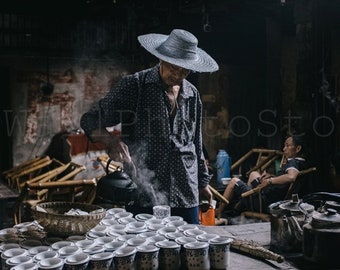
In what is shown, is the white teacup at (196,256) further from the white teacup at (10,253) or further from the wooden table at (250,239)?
the white teacup at (10,253)

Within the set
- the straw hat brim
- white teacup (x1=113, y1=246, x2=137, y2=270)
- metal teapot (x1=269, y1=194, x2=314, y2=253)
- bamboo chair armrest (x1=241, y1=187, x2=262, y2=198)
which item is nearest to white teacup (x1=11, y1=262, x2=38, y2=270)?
white teacup (x1=113, y1=246, x2=137, y2=270)

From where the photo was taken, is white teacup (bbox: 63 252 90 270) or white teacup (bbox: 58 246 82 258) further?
white teacup (bbox: 58 246 82 258)

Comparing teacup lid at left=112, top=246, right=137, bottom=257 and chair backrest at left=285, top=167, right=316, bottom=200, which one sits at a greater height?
teacup lid at left=112, top=246, right=137, bottom=257

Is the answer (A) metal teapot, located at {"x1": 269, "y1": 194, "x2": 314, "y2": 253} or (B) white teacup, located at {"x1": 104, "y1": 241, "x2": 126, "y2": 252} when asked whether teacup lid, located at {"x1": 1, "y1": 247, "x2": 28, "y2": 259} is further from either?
(A) metal teapot, located at {"x1": 269, "y1": 194, "x2": 314, "y2": 253}

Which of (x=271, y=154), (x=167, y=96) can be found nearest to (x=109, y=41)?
(x=271, y=154)

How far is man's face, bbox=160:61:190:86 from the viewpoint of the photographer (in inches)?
158

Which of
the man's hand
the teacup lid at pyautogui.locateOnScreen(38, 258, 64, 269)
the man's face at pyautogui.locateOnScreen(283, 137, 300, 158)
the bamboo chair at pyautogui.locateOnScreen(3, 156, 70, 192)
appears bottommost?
the bamboo chair at pyautogui.locateOnScreen(3, 156, 70, 192)

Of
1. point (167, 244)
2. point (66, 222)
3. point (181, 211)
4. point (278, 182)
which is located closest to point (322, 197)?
point (167, 244)

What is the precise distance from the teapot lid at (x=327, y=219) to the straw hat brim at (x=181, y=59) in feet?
4.81

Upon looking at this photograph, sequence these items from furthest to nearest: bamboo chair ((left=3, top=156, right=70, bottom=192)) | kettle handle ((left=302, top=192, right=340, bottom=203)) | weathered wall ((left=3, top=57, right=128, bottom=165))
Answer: weathered wall ((left=3, top=57, right=128, bottom=165)), bamboo chair ((left=3, top=156, right=70, bottom=192)), kettle handle ((left=302, top=192, right=340, bottom=203))

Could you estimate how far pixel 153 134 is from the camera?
13.4 feet

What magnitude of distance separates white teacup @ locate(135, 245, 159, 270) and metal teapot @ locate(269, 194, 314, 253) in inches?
36.1

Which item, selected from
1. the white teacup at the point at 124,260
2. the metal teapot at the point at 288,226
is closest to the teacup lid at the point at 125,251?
the white teacup at the point at 124,260

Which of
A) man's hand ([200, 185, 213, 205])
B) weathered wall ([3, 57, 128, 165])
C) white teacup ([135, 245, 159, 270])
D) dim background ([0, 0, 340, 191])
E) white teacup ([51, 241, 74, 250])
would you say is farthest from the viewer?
weathered wall ([3, 57, 128, 165])
